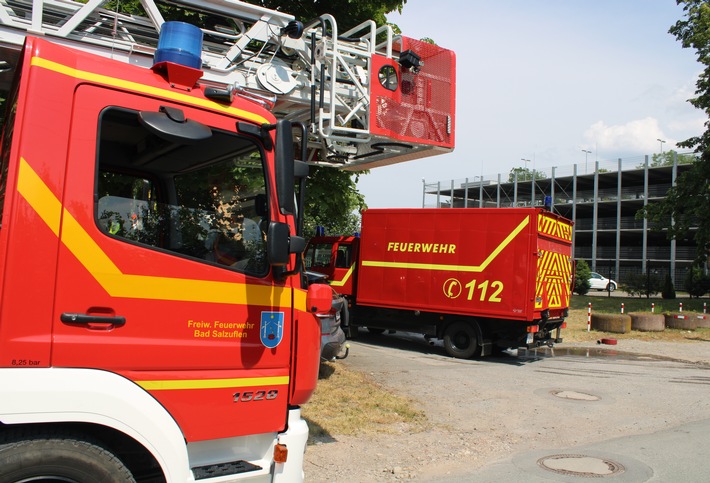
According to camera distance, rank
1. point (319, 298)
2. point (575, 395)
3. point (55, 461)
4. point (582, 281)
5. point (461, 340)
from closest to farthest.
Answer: point (55, 461)
point (319, 298)
point (575, 395)
point (461, 340)
point (582, 281)

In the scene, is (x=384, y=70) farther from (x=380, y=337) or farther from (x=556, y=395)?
(x=380, y=337)

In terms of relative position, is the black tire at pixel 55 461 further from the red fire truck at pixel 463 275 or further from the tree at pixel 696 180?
the tree at pixel 696 180

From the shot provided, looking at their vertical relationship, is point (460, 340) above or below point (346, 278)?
below

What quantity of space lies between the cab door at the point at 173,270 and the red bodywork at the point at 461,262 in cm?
874

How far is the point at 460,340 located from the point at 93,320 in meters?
10.2

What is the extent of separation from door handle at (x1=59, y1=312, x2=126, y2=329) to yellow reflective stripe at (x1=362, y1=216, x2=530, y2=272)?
31.6ft

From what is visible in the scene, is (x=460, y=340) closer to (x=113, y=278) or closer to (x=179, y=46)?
(x=179, y=46)

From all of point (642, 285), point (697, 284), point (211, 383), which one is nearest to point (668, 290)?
point (642, 285)

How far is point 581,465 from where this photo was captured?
573 cm

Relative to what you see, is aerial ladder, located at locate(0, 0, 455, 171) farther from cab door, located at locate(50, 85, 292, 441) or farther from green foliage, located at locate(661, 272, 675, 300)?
green foliage, located at locate(661, 272, 675, 300)

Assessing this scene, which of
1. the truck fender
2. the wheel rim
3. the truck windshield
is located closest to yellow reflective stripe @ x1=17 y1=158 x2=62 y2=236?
the truck windshield

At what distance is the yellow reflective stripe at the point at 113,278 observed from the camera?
2855mm

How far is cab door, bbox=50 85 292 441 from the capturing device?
2959 mm

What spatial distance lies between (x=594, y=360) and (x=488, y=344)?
7.51 feet
